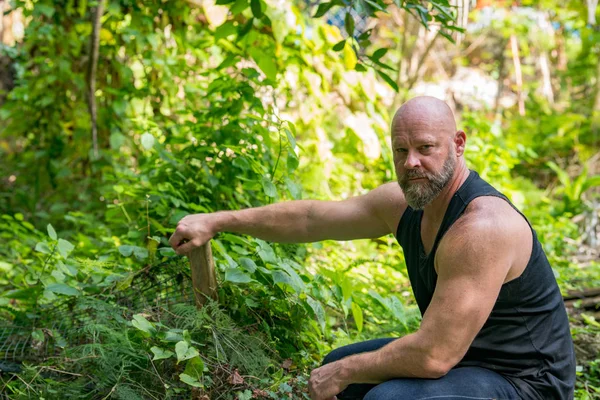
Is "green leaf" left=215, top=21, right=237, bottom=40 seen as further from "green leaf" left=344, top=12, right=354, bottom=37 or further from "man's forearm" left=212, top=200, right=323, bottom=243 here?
"man's forearm" left=212, top=200, right=323, bottom=243

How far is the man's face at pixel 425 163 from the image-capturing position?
8.06 ft

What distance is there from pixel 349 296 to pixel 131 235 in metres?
1.34

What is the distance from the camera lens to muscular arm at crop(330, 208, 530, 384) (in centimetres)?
216

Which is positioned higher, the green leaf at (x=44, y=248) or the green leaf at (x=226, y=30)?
the green leaf at (x=226, y=30)

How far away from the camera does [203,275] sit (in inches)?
109

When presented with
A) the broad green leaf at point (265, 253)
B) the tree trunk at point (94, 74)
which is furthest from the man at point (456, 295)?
the tree trunk at point (94, 74)

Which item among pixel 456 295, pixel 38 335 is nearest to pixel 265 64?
pixel 38 335

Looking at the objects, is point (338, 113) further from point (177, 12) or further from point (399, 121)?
point (399, 121)

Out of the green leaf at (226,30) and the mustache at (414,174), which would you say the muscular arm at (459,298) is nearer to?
A: the mustache at (414,174)

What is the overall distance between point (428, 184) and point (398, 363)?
2.07 ft

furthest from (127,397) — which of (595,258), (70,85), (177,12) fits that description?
(595,258)

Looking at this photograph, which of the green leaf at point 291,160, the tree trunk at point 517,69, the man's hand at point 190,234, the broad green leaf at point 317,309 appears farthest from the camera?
the tree trunk at point 517,69

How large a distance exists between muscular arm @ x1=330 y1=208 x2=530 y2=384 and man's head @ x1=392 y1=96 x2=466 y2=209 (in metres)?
0.25

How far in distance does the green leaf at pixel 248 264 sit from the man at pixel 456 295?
0.69ft
